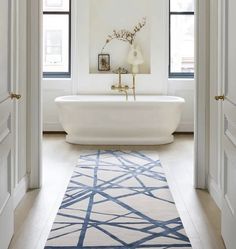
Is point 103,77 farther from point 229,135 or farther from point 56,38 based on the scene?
point 229,135

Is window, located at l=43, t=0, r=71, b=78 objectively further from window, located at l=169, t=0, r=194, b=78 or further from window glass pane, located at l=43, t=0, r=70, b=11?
window, located at l=169, t=0, r=194, b=78

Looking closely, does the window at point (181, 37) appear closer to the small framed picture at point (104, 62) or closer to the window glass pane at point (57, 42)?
the small framed picture at point (104, 62)

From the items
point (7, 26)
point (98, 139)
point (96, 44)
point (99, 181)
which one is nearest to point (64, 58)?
point (96, 44)

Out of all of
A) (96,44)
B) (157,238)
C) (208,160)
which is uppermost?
(96,44)

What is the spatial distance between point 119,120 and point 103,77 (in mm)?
1415

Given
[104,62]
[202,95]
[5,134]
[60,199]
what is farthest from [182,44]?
[5,134]

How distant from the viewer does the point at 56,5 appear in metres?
7.69

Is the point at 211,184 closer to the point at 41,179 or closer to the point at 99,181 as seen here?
the point at 99,181

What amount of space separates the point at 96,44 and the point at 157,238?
5303 mm

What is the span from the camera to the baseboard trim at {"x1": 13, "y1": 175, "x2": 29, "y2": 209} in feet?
11.4

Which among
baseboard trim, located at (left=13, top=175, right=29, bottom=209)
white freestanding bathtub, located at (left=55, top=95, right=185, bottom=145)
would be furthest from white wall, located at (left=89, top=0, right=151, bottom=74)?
baseboard trim, located at (left=13, top=175, right=29, bottom=209)

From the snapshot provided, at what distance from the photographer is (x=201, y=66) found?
398cm

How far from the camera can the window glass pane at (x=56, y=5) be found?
302 inches

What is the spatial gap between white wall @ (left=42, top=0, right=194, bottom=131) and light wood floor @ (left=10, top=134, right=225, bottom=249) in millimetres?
1592
